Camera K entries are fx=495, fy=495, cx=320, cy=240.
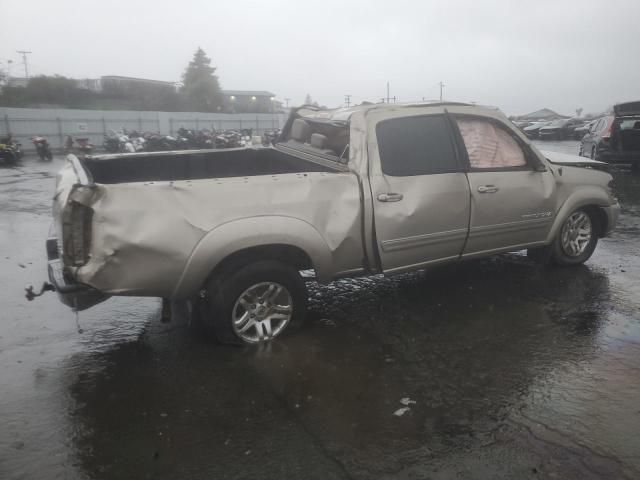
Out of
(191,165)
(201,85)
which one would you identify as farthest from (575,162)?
(201,85)

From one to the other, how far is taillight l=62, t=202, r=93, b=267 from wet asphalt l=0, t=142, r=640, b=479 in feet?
2.96

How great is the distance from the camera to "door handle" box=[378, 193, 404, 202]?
4.02 metres

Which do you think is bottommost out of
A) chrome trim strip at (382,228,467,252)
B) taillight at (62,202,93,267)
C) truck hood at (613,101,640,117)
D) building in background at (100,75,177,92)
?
chrome trim strip at (382,228,467,252)

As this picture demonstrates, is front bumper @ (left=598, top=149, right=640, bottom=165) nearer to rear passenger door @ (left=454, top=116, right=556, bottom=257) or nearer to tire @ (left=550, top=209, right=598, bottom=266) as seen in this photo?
tire @ (left=550, top=209, right=598, bottom=266)

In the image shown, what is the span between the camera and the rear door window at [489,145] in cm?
465

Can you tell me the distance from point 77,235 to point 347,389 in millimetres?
2011

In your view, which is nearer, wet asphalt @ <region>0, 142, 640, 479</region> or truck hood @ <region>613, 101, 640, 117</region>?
wet asphalt @ <region>0, 142, 640, 479</region>

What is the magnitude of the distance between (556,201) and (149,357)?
4232 mm

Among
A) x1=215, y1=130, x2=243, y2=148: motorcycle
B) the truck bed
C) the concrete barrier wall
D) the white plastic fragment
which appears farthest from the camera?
the concrete barrier wall

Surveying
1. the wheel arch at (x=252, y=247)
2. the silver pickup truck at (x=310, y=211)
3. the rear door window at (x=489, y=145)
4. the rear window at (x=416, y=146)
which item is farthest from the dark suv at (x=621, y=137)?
the wheel arch at (x=252, y=247)

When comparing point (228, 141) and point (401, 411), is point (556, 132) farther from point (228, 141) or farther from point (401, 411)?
point (401, 411)

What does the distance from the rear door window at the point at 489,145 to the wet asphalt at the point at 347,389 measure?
4.31 feet

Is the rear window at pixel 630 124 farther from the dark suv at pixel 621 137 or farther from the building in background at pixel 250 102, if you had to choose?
the building in background at pixel 250 102

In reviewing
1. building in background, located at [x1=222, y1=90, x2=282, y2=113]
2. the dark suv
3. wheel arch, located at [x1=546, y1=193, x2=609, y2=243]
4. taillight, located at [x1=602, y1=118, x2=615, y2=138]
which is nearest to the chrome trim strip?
wheel arch, located at [x1=546, y1=193, x2=609, y2=243]
